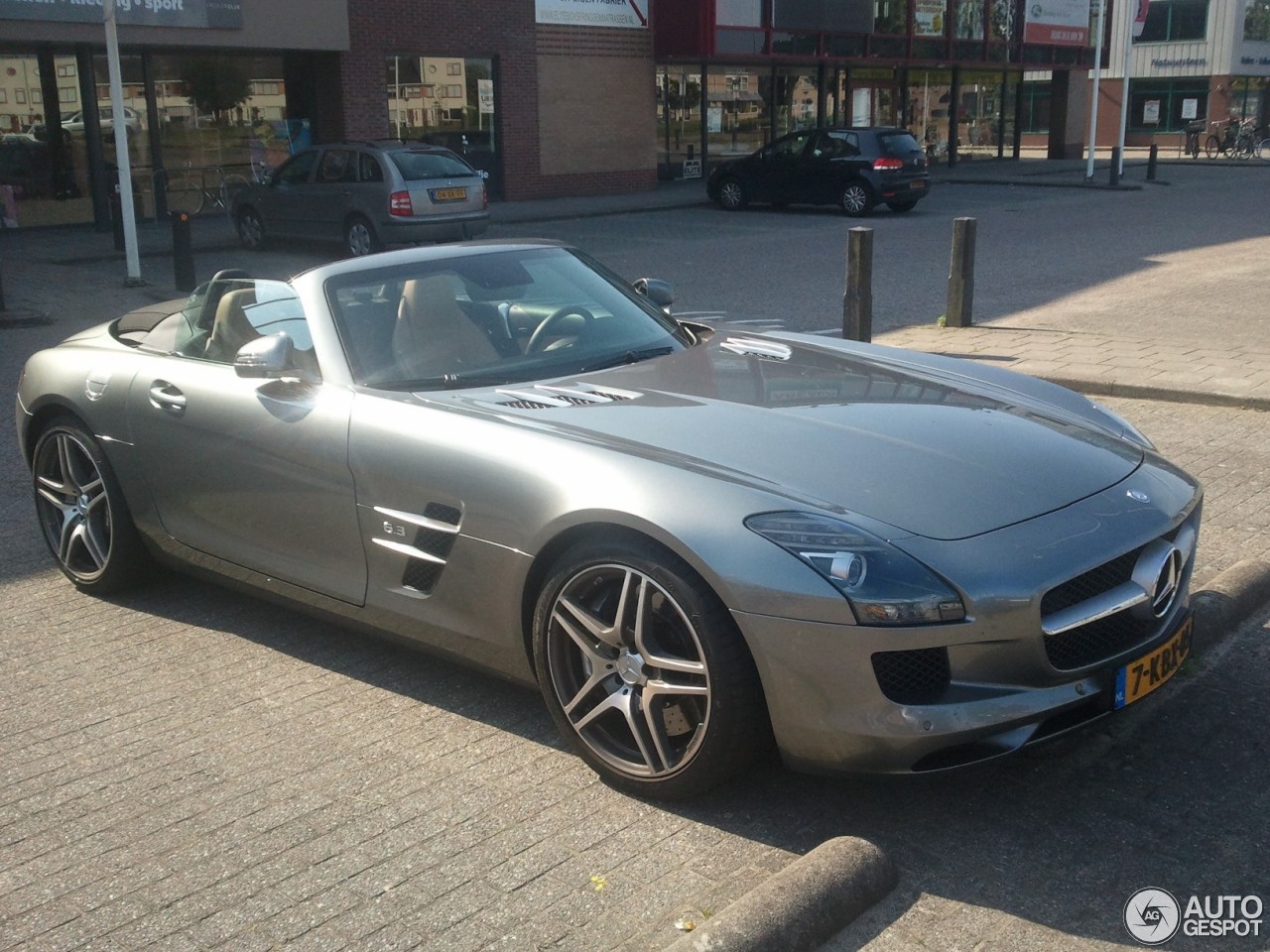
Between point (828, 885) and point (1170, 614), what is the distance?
1.31m

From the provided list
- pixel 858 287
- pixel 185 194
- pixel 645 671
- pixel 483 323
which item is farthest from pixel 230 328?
pixel 185 194

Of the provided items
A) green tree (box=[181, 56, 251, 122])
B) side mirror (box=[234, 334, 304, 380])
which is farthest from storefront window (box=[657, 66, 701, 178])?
side mirror (box=[234, 334, 304, 380])

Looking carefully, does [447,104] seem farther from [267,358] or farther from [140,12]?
[267,358]

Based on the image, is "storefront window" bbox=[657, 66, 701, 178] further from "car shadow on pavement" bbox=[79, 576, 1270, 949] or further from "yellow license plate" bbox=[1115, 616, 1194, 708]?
"yellow license plate" bbox=[1115, 616, 1194, 708]

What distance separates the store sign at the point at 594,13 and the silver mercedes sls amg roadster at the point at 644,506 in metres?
23.6

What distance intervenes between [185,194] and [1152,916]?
23951 millimetres

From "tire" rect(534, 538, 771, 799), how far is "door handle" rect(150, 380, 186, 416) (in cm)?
189

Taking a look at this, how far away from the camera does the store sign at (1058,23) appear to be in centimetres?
3772

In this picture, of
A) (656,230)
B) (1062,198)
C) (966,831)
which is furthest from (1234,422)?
(1062,198)

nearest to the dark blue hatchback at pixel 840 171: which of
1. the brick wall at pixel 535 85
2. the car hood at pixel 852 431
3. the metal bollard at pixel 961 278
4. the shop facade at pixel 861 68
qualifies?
the brick wall at pixel 535 85

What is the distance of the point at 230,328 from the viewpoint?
4.99m

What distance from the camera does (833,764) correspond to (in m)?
3.29

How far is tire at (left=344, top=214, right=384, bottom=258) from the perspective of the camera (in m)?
18.0

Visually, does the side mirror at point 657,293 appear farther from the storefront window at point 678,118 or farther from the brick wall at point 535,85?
the storefront window at point 678,118
